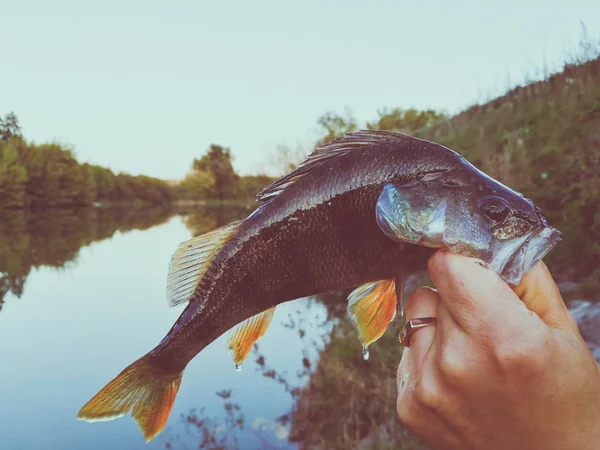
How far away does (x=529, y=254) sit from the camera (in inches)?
64.9

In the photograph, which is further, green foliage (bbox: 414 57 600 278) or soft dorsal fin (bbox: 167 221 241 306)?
green foliage (bbox: 414 57 600 278)

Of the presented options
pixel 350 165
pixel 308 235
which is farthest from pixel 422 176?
pixel 308 235

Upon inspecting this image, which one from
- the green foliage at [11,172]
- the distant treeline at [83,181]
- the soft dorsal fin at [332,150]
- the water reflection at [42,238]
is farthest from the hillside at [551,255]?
the green foliage at [11,172]

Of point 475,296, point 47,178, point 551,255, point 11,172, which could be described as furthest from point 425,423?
point 47,178

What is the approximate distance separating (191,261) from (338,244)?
2.02ft

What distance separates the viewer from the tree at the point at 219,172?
83750 mm

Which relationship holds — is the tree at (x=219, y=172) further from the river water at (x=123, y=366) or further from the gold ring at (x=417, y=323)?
the gold ring at (x=417, y=323)

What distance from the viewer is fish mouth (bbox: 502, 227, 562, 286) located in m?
1.63

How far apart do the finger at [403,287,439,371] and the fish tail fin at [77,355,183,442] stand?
1.00 metres

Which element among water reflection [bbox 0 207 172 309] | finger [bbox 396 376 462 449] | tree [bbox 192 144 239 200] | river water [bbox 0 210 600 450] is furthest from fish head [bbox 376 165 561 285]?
tree [bbox 192 144 239 200]

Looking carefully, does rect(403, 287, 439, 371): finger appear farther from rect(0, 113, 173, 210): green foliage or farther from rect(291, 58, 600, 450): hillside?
rect(0, 113, 173, 210): green foliage

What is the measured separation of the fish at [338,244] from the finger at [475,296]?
0.32ft

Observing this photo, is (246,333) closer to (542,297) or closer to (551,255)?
(542,297)

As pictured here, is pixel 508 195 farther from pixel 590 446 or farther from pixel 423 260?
pixel 590 446
